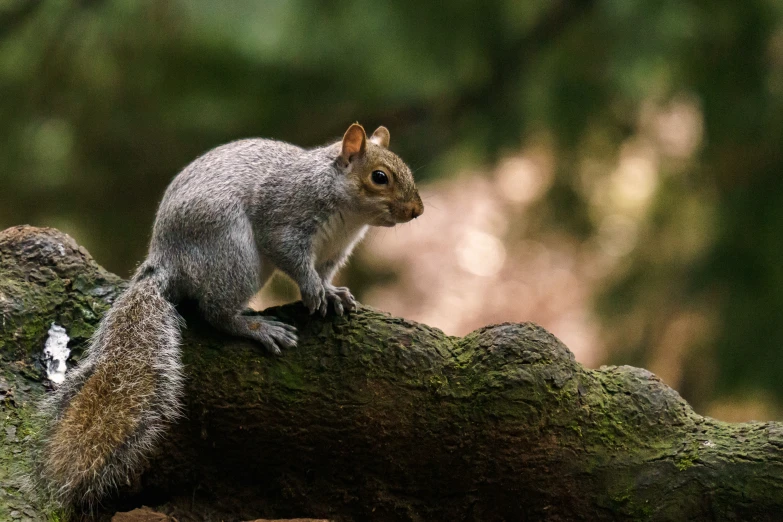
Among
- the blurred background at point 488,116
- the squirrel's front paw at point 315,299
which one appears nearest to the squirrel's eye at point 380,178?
the squirrel's front paw at point 315,299

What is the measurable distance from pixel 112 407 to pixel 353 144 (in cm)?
91

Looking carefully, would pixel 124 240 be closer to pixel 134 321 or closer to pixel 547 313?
pixel 134 321

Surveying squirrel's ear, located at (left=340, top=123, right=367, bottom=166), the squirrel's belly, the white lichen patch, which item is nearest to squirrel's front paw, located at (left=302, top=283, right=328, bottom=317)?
the squirrel's belly

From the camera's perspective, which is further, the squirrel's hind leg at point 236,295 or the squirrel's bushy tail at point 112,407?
the squirrel's hind leg at point 236,295

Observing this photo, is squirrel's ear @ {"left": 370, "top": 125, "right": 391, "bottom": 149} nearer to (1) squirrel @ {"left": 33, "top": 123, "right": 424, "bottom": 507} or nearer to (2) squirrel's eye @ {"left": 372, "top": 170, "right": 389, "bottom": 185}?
(1) squirrel @ {"left": 33, "top": 123, "right": 424, "bottom": 507}

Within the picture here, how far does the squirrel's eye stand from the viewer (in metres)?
2.31

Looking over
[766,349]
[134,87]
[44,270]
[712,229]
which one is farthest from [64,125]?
[766,349]

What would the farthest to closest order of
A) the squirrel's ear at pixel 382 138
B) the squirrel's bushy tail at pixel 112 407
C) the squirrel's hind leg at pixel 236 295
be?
1. the squirrel's ear at pixel 382 138
2. the squirrel's hind leg at pixel 236 295
3. the squirrel's bushy tail at pixel 112 407

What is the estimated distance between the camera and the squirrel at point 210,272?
1881 millimetres

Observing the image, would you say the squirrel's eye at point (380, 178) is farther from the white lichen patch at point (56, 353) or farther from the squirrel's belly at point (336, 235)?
the white lichen patch at point (56, 353)

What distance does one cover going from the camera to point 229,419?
1938 mm

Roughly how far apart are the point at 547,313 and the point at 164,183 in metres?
4.40

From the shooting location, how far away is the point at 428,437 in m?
1.93

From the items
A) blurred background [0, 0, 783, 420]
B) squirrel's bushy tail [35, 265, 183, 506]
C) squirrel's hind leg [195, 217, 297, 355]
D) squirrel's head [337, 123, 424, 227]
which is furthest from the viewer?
blurred background [0, 0, 783, 420]
